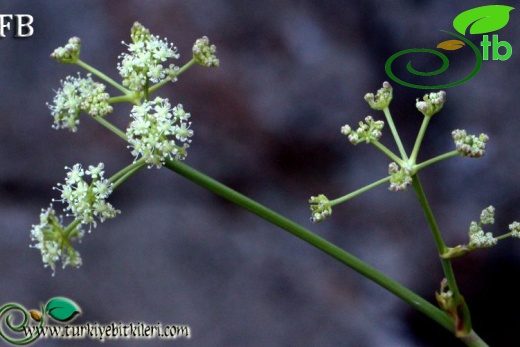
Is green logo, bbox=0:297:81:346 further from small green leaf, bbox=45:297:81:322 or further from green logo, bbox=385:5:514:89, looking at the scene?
green logo, bbox=385:5:514:89

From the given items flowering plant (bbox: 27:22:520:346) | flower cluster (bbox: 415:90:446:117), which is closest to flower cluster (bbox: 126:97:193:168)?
flowering plant (bbox: 27:22:520:346)

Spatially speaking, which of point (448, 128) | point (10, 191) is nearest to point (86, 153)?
point (10, 191)

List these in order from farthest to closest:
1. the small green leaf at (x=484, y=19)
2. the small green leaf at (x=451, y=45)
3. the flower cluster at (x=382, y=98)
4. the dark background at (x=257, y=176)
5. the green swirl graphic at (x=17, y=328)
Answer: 1. the dark background at (x=257, y=176)
2. the small green leaf at (x=451, y=45)
3. the small green leaf at (x=484, y=19)
4. the green swirl graphic at (x=17, y=328)
5. the flower cluster at (x=382, y=98)

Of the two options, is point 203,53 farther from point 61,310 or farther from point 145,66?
point 61,310

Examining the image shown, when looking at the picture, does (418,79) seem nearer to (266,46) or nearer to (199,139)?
(266,46)

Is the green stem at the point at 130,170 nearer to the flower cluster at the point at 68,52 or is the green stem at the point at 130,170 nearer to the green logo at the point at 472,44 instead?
the flower cluster at the point at 68,52

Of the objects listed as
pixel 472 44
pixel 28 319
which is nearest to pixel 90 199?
pixel 28 319

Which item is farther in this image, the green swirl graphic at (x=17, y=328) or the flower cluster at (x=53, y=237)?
the green swirl graphic at (x=17, y=328)

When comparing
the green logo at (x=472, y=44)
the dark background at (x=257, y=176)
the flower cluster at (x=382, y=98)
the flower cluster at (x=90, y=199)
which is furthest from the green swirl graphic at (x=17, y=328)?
the green logo at (x=472, y=44)
